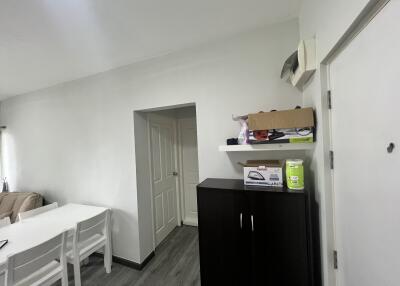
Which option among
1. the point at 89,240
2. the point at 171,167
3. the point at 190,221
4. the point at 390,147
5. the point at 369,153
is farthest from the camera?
the point at 190,221

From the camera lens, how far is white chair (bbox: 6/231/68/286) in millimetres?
1305

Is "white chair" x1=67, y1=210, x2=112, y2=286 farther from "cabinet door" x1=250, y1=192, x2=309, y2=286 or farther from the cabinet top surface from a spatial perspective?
"cabinet door" x1=250, y1=192, x2=309, y2=286

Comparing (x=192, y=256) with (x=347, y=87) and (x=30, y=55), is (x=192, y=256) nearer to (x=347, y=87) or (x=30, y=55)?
(x=347, y=87)

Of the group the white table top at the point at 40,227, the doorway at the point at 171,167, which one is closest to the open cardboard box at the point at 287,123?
the doorway at the point at 171,167

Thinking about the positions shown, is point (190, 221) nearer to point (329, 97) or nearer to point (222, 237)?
point (222, 237)

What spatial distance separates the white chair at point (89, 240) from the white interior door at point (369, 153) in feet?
7.49

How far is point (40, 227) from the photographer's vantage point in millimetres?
1932

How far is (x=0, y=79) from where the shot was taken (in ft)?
8.14

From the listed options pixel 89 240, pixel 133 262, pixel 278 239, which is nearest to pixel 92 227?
pixel 89 240

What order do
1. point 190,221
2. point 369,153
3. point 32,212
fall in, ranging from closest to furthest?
point 369,153 < point 32,212 < point 190,221

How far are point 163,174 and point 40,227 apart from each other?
5.22 feet

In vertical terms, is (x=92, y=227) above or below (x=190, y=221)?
above

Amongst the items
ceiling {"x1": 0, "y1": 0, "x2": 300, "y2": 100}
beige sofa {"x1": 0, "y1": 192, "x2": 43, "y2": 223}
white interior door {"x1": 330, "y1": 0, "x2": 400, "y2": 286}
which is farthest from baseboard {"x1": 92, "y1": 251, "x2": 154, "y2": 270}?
ceiling {"x1": 0, "y1": 0, "x2": 300, "y2": 100}

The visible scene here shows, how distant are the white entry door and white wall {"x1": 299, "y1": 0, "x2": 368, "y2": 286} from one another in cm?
209
